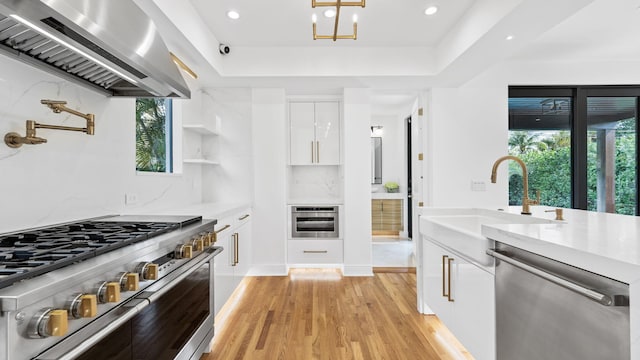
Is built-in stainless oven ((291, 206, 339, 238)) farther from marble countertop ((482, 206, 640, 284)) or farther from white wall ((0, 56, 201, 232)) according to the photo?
marble countertop ((482, 206, 640, 284))

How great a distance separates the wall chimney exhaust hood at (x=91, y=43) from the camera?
101 centimetres

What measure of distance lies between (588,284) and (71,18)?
1.86 m

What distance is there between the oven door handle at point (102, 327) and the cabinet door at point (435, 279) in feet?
Answer: 5.43

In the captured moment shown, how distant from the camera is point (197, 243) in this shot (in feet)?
5.76

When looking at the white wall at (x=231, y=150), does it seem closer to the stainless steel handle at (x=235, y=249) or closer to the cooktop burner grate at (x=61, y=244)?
the stainless steel handle at (x=235, y=249)

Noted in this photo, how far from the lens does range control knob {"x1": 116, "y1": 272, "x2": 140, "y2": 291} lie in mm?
1115

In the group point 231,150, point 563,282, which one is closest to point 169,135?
point 231,150

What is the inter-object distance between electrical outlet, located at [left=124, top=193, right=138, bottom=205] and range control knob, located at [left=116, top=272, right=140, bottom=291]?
1.33 m

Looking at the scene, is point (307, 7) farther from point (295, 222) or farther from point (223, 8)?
point (295, 222)

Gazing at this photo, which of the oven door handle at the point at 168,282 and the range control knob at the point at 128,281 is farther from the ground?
the range control knob at the point at 128,281

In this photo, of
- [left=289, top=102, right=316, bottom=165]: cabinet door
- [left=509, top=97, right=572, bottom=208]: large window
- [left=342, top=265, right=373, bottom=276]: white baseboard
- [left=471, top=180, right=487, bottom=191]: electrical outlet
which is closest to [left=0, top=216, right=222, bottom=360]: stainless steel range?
[left=342, top=265, right=373, bottom=276]: white baseboard

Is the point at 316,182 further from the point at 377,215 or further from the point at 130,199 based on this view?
the point at 130,199

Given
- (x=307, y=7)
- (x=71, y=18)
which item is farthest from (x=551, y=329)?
(x=307, y=7)

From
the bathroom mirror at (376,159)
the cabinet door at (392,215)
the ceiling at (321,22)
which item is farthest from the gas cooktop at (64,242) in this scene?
the bathroom mirror at (376,159)
